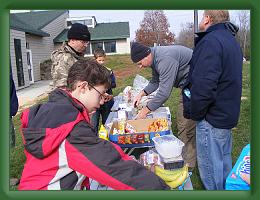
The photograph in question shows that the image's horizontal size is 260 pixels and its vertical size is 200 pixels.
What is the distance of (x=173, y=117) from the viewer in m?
5.06

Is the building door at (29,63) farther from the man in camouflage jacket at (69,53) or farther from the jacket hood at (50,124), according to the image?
the jacket hood at (50,124)

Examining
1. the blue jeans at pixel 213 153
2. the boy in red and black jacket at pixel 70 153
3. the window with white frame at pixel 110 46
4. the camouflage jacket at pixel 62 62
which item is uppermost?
the window with white frame at pixel 110 46

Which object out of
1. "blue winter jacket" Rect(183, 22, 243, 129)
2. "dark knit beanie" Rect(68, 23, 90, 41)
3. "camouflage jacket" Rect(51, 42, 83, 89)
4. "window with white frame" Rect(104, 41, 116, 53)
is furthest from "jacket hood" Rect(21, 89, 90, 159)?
"window with white frame" Rect(104, 41, 116, 53)

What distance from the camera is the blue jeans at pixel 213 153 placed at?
198cm

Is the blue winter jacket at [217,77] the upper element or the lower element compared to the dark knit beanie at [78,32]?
lower

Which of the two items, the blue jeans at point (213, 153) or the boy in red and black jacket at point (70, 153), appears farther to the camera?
the blue jeans at point (213, 153)

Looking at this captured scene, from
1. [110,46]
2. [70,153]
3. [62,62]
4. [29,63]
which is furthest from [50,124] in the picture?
[110,46]

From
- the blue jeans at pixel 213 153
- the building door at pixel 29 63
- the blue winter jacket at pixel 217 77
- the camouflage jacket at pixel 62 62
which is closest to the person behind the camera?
the blue winter jacket at pixel 217 77

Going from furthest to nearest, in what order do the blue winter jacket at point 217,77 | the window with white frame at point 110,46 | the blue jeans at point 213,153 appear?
the window with white frame at point 110,46 < the blue jeans at point 213,153 < the blue winter jacket at point 217,77

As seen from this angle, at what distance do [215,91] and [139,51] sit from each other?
3.34ft

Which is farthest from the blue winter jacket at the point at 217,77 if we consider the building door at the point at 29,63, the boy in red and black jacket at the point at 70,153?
the building door at the point at 29,63

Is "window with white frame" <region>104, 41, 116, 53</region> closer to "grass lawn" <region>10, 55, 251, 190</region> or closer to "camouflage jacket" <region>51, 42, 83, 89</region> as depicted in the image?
"grass lawn" <region>10, 55, 251, 190</region>

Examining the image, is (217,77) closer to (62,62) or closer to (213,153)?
(213,153)
